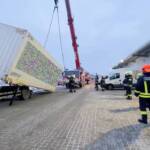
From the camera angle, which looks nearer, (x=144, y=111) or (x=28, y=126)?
(x=144, y=111)

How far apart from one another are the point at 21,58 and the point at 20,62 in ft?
0.77

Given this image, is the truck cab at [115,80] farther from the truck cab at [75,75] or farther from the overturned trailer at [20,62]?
the overturned trailer at [20,62]

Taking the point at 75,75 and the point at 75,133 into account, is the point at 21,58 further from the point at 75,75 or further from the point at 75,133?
the point at 75,75

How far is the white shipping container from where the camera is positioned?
16.4 meters

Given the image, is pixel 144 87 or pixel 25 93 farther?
pixel 25 93

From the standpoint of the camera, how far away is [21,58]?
56.5 feet

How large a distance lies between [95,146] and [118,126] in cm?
251

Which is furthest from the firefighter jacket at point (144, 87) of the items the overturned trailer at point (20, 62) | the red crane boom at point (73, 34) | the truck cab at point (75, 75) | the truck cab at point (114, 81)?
the red crane boom at point (73, 34)

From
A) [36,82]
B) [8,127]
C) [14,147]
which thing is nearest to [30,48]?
[36,82]

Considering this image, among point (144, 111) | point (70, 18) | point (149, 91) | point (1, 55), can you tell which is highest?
point (70, 18)

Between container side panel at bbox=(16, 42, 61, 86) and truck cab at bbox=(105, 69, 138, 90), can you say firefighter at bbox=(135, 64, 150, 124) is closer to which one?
container side panel at bbox=(16, 42, 61, 86)

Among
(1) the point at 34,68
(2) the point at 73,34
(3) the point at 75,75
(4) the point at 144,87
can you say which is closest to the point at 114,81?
(3) the point at 75,75

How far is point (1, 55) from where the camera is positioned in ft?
53.4

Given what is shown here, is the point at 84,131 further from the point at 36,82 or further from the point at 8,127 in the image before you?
the point at 36,82
